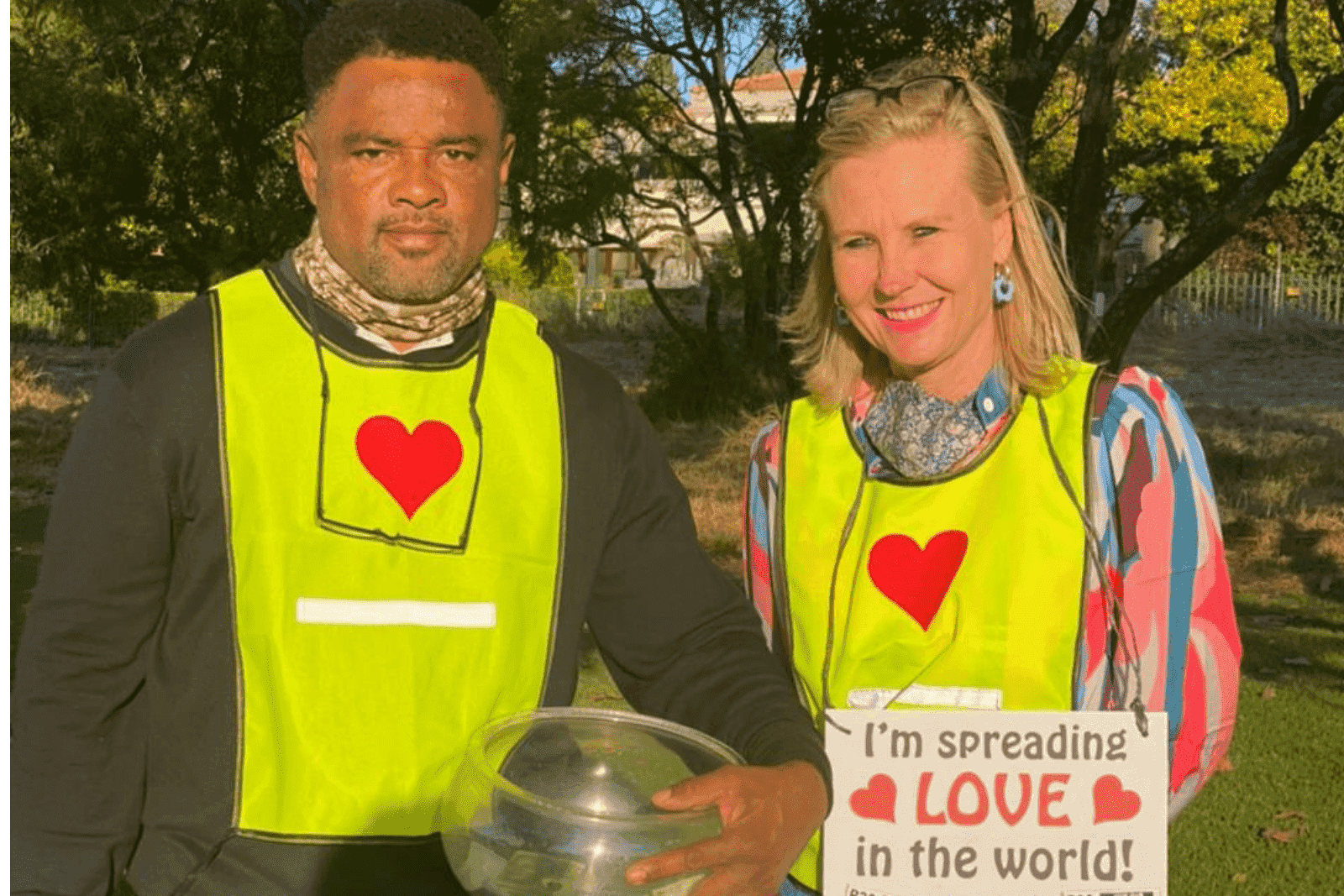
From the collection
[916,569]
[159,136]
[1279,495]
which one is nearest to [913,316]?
[916,569]

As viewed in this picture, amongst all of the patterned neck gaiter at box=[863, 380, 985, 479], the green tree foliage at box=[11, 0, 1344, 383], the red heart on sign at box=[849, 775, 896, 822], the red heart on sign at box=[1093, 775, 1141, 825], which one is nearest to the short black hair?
the patterned neck gaiter at box=[863, 380, 985, 479]

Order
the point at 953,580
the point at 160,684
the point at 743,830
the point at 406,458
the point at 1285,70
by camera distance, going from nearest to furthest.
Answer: the point at 743,830
the point at 160,684
the point at 406,458
the point at 953,580
the point at 1285,70

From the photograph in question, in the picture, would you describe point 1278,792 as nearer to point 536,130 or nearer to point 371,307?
point 371,307

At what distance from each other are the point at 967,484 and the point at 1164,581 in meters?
0.35

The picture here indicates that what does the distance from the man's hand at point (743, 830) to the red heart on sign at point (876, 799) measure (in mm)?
450

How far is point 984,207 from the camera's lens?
2.97 metres

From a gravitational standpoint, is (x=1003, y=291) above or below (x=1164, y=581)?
above

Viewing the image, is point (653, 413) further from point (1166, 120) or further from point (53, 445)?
point (1166, 120)

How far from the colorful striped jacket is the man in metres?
0.58

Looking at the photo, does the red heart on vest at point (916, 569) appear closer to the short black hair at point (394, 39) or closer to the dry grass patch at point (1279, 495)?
the short black hair at point (394, 39)

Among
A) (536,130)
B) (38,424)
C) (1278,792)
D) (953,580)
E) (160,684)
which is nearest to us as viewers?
(160,684)

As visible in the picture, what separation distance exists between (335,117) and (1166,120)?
3117 centimetres

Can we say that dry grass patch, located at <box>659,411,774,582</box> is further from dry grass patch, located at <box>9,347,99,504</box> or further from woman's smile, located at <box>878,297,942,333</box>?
woman's smile, located at <box>878,297,942,333</box>

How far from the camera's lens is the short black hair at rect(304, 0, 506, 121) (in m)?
2.54
